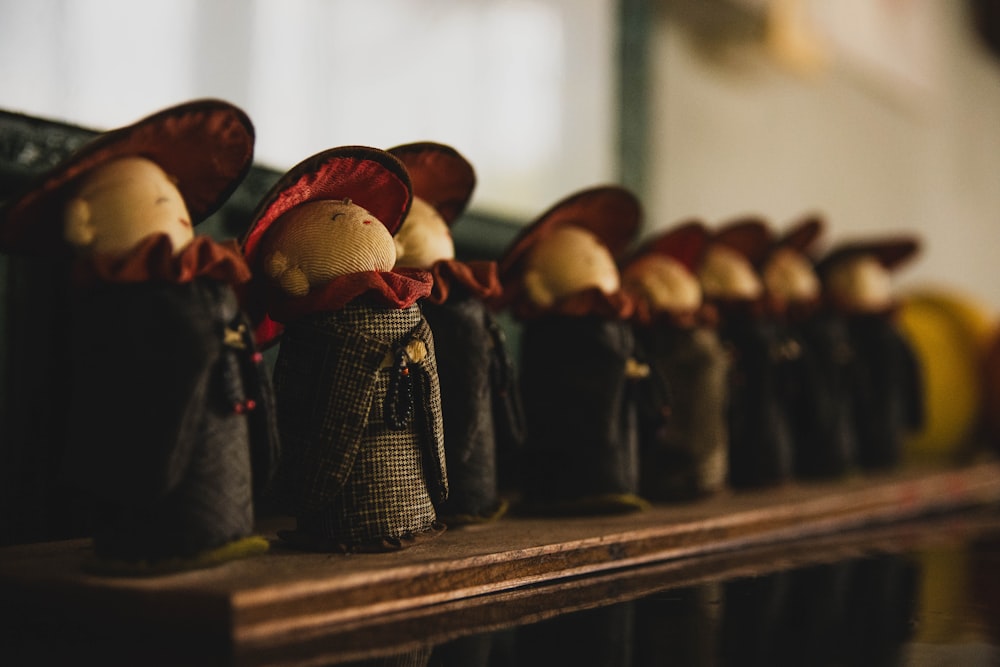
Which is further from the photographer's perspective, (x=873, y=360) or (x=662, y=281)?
(x=873, y=360)

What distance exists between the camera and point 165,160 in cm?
80

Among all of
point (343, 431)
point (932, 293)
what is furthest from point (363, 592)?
point (932, 293)

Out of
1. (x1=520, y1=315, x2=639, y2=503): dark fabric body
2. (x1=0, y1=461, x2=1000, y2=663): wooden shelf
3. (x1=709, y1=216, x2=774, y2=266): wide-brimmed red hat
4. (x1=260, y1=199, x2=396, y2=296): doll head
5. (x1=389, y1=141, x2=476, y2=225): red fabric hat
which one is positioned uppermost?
(x1=389, y1=141, x2=476, y2=225): red fabric hat

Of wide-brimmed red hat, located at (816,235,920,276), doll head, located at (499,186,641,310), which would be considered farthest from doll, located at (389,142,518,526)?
wide-brimmed red hat, located at (816,235,920,276)

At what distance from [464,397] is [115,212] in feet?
1.18

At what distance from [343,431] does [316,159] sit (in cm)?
22

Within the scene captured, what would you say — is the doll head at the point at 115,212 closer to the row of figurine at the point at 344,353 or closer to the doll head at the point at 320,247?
the row of figurine at the point at 344,353

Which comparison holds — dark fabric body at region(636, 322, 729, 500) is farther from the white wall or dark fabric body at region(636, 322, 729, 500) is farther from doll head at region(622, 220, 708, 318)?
the white wall

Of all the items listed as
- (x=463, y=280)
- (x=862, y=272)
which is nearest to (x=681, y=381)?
(x=463, y=280)

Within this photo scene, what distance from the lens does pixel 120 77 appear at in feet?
3.23

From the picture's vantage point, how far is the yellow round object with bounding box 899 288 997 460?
1.91m

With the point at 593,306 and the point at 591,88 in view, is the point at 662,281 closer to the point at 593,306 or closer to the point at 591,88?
the point at 593,306

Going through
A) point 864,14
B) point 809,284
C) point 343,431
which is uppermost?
point 864,14

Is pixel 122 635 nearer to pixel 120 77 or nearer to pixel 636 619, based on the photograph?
pixel 636 619
